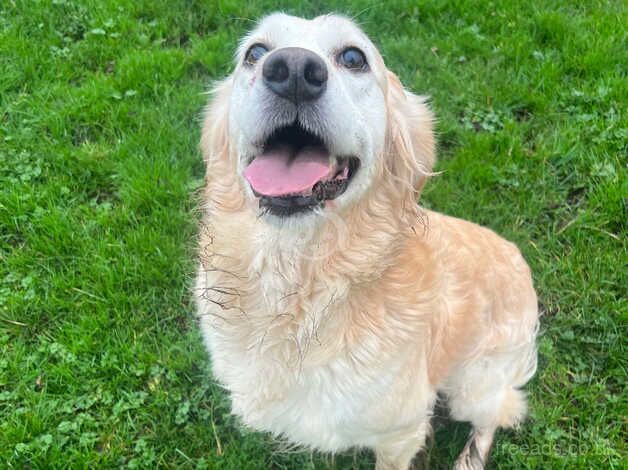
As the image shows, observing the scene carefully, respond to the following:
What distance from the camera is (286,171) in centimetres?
216

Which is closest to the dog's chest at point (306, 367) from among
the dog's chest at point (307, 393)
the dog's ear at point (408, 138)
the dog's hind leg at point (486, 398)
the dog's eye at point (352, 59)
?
the dog's chest at point (307, 393)

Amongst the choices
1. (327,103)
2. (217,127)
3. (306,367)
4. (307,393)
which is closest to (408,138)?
(327,103)

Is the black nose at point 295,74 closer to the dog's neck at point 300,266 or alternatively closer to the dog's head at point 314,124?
the dog's head at point 314,124

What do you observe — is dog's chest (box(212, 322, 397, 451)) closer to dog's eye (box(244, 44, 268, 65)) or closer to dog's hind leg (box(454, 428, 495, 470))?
dog's hind leg (box(454, 428, 495, 470))

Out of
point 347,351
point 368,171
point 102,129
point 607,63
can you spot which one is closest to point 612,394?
point 347,351

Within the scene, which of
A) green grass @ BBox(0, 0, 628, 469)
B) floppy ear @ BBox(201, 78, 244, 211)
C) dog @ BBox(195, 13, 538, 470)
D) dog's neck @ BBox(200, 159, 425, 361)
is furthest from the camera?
green grass @ BBox(0, 0, 628, 469)

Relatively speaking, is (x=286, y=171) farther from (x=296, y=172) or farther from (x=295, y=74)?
(x=295, y=74)

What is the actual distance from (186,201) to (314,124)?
6.56 feet

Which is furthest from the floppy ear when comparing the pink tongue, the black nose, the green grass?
the green grass

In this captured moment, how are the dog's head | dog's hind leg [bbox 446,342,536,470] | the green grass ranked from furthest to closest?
the green grass
dog's hind leg [bbox 446,342,536,470]
the dog's head

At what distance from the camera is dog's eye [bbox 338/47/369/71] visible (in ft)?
7.82

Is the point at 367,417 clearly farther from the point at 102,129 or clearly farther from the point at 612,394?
the point at 102,129

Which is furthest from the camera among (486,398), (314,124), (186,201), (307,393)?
(186,201)

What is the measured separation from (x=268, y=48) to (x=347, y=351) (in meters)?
1.32
